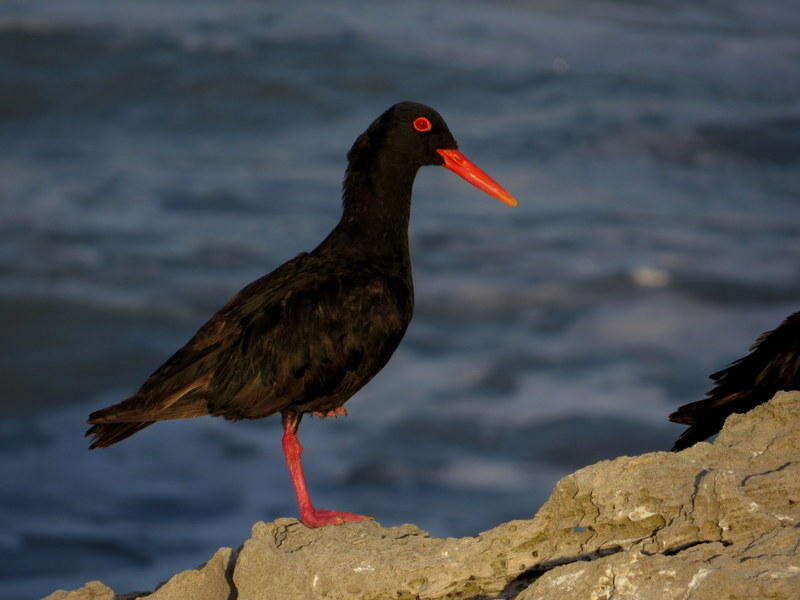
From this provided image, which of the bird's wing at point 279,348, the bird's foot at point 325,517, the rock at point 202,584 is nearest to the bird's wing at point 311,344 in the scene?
the bird's wing at point 279,348

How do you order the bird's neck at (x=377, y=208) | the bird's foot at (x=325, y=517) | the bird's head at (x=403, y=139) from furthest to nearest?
the bird's head at (x=403, y=139)
the bird's neck at (x=377, y=208)
the bird's foot at (x=325, y=517)

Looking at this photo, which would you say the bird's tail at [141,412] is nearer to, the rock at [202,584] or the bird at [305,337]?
the bird at [305,337]

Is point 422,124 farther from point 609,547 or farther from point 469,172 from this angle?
point 609,547

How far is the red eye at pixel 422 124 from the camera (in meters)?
8.58

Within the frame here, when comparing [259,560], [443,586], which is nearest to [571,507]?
[443,586]

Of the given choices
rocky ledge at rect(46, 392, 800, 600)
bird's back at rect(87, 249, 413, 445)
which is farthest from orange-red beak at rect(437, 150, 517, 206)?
rocky ledge at rect(46, 392, 800, 600)

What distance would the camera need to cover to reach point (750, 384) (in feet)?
22.6

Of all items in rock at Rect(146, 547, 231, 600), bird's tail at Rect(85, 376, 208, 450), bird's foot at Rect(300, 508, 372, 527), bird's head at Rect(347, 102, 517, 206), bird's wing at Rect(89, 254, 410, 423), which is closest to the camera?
rock at Rect(146, 547, 231, 600)

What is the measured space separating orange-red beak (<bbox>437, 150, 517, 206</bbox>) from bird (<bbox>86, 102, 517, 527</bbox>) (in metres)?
0.59

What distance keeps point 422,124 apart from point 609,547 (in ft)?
15.0

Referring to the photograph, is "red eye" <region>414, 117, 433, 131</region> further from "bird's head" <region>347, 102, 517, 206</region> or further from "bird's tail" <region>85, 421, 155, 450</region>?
"bird's tail" <region>85, 421, 155, 450</region>

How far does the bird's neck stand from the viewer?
820 cm

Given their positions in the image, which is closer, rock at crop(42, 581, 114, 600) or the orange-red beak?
rock at crop(42, 581, 114, 600)

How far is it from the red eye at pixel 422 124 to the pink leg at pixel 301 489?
2332mm
